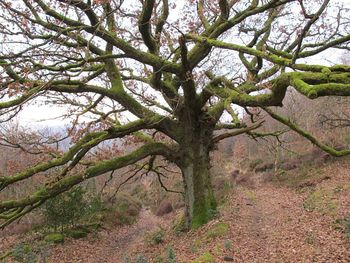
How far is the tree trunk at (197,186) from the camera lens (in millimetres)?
13055

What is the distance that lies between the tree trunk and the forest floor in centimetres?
55

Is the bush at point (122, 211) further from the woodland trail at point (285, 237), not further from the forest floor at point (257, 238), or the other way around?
the woodland trail at point (285, 237)

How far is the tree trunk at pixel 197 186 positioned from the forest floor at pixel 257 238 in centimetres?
55

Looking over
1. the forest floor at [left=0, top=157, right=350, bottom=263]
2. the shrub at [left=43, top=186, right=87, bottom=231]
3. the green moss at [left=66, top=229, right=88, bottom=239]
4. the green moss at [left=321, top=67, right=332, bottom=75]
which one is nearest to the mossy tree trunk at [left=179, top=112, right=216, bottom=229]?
the forest floor at [left=0, top=157, right=350, bottom=263]

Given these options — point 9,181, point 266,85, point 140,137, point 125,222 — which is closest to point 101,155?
point 140,137

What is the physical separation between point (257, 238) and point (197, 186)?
3.42 meters

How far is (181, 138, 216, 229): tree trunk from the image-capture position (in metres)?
13.1

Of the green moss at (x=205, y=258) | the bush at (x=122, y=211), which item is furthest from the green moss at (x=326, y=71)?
the bush at (x=122, y=211)

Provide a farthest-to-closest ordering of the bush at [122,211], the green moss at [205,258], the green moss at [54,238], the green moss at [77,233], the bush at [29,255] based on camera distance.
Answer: the bush at [122,211], the green moss at [77,233], the green moss at [54,238], the bush at [29,255], the green moss at [205,258]

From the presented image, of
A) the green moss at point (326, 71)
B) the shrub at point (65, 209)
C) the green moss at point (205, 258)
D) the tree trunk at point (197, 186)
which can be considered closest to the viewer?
the green moss at point (326, 71)

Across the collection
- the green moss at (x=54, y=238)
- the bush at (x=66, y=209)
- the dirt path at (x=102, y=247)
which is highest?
the bush at (x=66, y=209)

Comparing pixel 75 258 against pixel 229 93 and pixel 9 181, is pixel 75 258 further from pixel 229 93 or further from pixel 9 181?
pixel 229 93

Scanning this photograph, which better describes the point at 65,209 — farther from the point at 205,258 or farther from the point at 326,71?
the point at 326,71

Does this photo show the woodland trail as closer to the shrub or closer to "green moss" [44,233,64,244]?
"green moss" [44,233,64,244]
